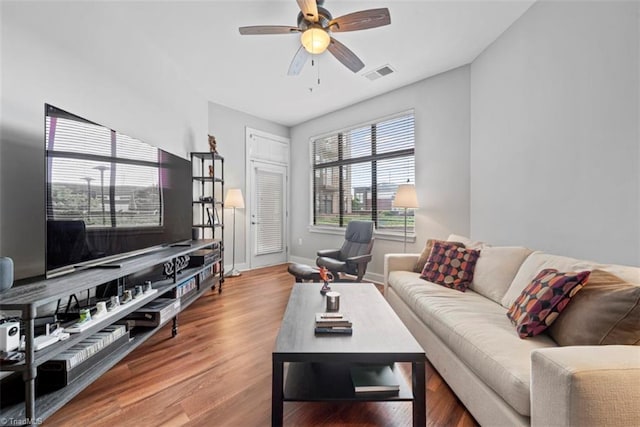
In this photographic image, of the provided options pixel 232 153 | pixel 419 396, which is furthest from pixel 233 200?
pixel 419 396

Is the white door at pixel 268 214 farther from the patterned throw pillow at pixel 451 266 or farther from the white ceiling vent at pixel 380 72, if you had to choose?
the patterned throw pillow at pixel 451 266

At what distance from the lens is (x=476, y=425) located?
4.31ft

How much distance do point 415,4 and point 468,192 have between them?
199cm

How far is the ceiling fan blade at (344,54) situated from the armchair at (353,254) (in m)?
1.98

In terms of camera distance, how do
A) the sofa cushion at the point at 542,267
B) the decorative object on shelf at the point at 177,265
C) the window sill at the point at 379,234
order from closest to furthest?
the sofa cushion at the point at 542,267
the decorative object on shelf at the point at 177,265
the window sill at the point at 379,234

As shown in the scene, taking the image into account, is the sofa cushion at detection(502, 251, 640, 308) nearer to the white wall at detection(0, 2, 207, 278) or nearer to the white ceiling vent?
the white ceiling vent

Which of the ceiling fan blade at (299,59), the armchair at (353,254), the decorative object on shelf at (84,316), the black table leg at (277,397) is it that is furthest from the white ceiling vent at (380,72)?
the decorative object on shelf at (84,316)

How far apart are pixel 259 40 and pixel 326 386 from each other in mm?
2985

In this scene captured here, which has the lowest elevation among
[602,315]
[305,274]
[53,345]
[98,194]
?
[305,274]

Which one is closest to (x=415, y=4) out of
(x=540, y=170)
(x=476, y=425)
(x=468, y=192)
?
(x=540, y=170)

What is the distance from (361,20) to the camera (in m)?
1.89

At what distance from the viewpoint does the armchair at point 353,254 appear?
3209 mm

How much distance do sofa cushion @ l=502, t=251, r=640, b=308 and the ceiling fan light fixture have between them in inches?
83.4

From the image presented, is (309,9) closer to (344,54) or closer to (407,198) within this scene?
(344,54)
